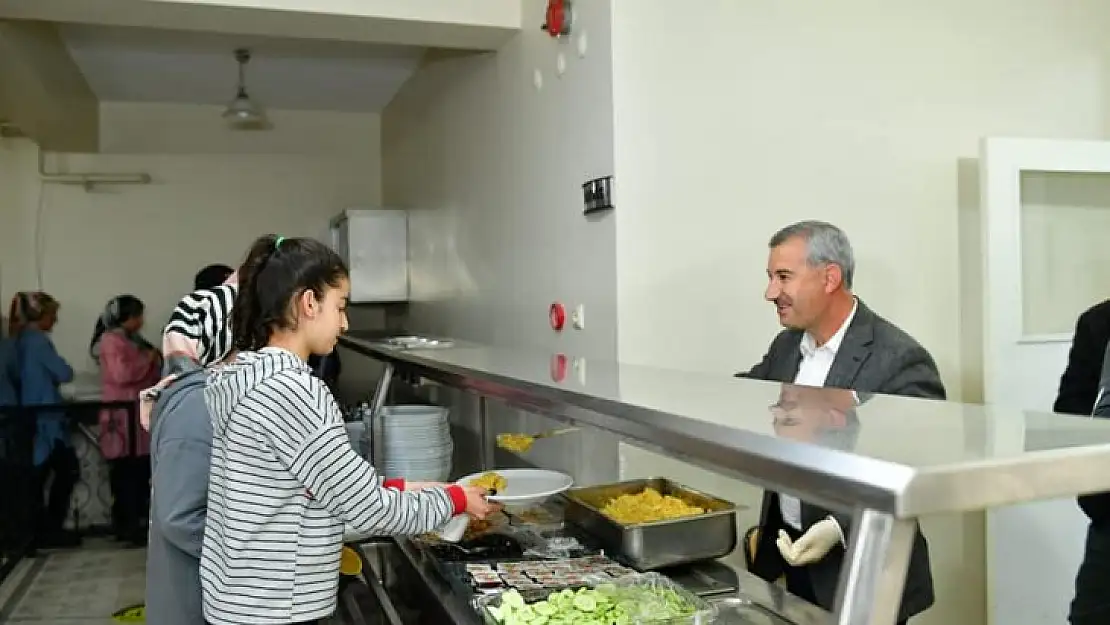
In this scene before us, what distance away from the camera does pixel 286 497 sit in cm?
138

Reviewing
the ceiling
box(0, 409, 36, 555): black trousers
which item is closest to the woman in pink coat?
box(0, 409, 36, 555): black trousers

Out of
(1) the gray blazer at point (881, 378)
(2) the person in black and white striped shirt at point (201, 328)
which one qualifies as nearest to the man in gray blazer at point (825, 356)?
(1) the gray blazer at point (881, 378)

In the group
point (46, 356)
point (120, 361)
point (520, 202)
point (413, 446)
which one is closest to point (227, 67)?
point (120, 361)

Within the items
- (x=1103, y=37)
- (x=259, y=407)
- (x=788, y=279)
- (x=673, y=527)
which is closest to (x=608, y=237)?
(x=788, y=279)

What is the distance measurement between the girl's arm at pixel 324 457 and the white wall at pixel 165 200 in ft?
15.5

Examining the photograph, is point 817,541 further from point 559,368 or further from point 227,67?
point 227,67

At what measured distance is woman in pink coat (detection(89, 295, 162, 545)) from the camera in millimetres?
5098

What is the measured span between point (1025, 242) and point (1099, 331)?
104cm

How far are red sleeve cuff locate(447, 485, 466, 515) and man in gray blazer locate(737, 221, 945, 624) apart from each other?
0.62 m

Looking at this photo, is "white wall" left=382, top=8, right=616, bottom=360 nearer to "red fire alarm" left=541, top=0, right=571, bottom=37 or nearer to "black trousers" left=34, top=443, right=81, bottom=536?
"red fire alarm" left=541, top=0, right=571, bottom=37

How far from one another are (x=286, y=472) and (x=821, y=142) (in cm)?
180

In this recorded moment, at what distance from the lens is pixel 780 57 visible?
2551 mm

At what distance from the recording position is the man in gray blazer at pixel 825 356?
1777 mm

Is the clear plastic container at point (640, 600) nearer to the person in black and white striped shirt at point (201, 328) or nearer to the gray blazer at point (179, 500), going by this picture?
the gray blazer at point (179, 500)
